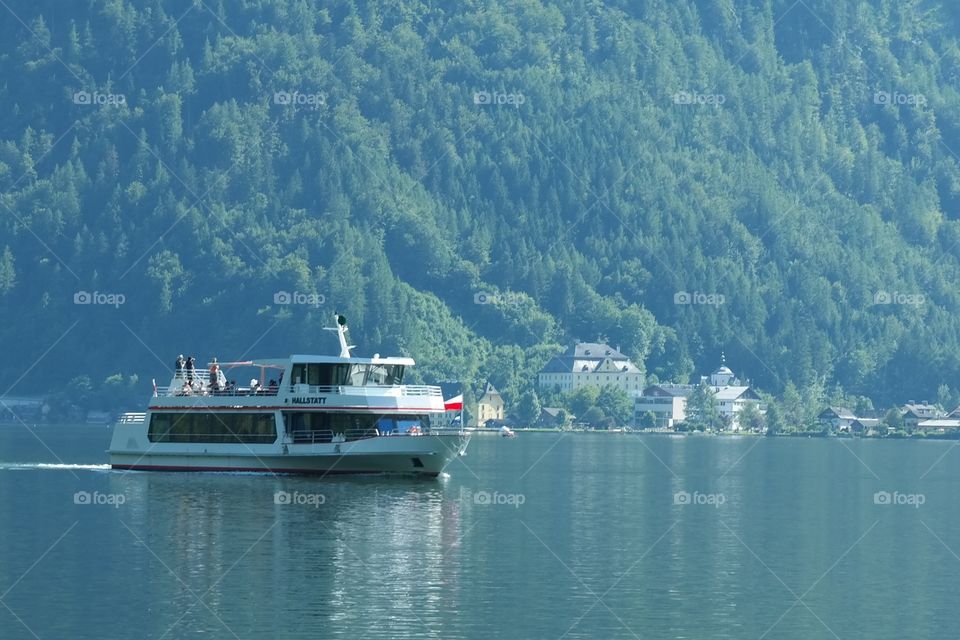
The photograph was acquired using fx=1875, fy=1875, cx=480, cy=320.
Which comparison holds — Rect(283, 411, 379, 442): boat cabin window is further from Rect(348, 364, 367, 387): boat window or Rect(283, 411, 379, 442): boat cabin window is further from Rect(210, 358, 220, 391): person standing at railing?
Rect(210, 358, 220, 391): person standing at railing

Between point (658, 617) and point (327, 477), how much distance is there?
44756 mm

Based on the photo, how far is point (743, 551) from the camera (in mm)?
63906

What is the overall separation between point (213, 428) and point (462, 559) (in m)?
39.6

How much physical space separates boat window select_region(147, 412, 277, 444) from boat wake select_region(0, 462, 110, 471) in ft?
19.0

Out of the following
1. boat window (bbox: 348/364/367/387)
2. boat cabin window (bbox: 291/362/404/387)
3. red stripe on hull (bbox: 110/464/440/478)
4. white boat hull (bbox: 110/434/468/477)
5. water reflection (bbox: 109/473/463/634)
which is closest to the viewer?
water reflection (bbox: 109/473/463/634)

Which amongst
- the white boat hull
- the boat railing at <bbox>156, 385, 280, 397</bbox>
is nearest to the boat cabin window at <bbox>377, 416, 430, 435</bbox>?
the white boat hull

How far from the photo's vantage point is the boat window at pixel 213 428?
3725 inches

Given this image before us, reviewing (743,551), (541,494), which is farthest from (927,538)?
(541,494)

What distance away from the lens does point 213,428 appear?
96938 mm

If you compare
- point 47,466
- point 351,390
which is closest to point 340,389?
point 351,390

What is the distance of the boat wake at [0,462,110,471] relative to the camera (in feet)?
346

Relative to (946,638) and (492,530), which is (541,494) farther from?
(946,638)

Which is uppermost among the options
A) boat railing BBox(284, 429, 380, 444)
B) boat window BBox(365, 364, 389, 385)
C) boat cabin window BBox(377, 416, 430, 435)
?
boat window BBox(365, 364, 389, 385)

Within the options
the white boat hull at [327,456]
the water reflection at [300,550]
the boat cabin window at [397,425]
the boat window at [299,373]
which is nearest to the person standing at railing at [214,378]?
the white boat hull at [327,456]
